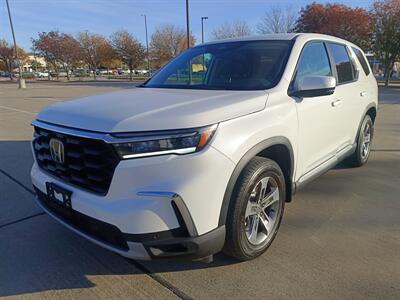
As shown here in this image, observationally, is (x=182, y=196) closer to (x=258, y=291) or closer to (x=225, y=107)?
(x=225, y=107)

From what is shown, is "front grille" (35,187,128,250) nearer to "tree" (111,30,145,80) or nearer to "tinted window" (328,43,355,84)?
"tinted window" (328,43,355,84)

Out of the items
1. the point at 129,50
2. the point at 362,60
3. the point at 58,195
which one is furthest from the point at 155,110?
the point at 129,50

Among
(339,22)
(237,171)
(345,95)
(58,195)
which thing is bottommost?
(58,195)

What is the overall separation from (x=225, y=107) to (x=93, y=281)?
1.61m

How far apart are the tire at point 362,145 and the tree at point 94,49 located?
51.8 m

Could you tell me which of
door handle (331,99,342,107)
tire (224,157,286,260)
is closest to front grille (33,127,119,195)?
tire (224,157,286,260)

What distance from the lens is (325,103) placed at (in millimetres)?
3398

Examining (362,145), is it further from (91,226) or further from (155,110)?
(91,226)

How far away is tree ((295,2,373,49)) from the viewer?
95.3 feet

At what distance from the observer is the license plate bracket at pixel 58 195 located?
93.6 inches

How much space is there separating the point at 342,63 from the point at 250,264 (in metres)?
2.75

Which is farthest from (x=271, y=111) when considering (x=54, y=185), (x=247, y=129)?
(x=54, y=185)

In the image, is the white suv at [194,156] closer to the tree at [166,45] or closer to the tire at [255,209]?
the tire at [255,209]

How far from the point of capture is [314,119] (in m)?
3.22
